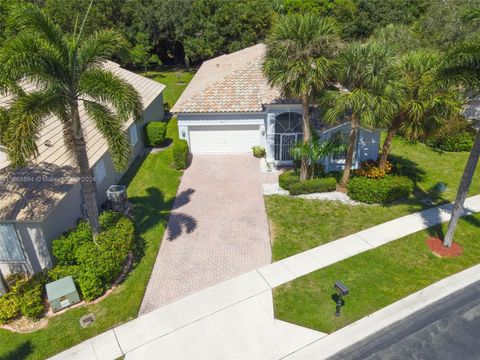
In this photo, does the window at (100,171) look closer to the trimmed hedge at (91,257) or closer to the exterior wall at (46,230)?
the exterior wall at (46,230)

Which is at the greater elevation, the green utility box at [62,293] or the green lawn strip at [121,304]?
the green utility box at [62,293]

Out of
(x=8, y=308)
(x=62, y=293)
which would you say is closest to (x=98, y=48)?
(x=62, y=293)

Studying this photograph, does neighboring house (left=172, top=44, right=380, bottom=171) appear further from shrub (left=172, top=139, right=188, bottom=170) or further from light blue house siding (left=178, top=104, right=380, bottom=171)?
shrub (left=172, top=139, right=188, bottom=170)

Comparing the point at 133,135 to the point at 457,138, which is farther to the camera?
the point at 457,138

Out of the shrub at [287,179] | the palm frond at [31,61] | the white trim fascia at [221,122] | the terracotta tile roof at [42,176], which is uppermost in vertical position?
the palm frond at [31,61]

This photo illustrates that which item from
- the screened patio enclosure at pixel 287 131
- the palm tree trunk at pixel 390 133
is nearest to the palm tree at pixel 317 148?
the palm tree trunk at pixel 390 133

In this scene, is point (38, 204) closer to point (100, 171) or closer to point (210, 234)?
point (100, 171)

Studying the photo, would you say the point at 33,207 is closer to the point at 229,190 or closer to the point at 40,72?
the point at 40,72
